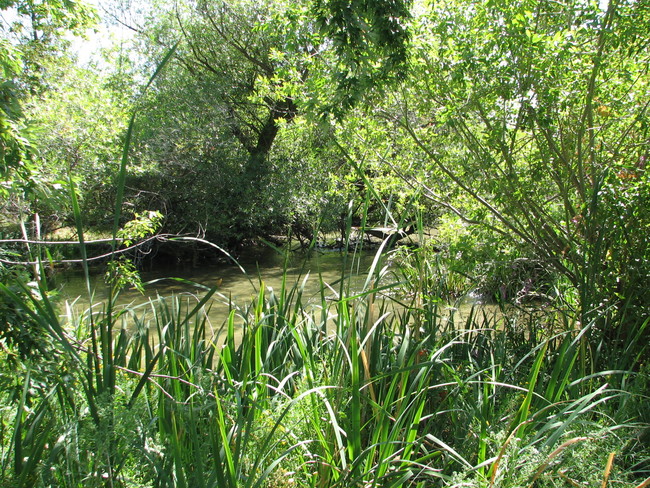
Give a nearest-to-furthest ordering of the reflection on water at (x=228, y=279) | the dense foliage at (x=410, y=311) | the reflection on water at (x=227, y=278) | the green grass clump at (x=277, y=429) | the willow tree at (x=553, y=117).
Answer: the green grass clump at (x=277, y=429)
the dense foliage at (x=410, y=311)
the willow tree at (x=553, y=117)
the reflection on water at (x=228, y=279)
the reflection on water at (x=227, y=278)

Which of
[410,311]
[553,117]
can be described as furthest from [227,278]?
[410,311]

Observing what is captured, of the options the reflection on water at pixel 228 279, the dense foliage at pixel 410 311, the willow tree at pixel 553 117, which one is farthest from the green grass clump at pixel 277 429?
the reflection on water at pixel 228 279

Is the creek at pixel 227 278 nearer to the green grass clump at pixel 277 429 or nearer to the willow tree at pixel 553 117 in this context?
the willow tree at pixel 553 117

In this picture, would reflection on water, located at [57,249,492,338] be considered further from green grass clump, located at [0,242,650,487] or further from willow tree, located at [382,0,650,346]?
green grass clump, located at [0,242,650,487]

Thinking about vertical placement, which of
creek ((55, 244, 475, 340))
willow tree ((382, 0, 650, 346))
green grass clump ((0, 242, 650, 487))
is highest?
willow tree ((382, 0, 650, 346))

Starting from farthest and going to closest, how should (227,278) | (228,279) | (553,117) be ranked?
(227,278) → (228,279) → (553,117)

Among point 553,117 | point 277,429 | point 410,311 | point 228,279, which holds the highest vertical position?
point 553,117

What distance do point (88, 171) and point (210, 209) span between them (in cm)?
355

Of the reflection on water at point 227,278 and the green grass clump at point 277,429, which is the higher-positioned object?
the green grass clump at point 277,429

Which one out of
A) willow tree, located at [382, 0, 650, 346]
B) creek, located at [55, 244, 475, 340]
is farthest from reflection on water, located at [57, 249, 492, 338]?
willow tree, located at [382, 0, 650, 346]

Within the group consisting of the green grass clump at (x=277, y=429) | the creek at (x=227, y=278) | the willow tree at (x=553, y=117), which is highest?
the willow tree at (x=553, y=117)

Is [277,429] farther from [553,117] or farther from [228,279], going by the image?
[228,279]

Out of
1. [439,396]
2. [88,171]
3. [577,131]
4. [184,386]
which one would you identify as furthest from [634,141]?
[88,171]

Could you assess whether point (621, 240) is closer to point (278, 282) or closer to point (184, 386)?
point (184, 386)
